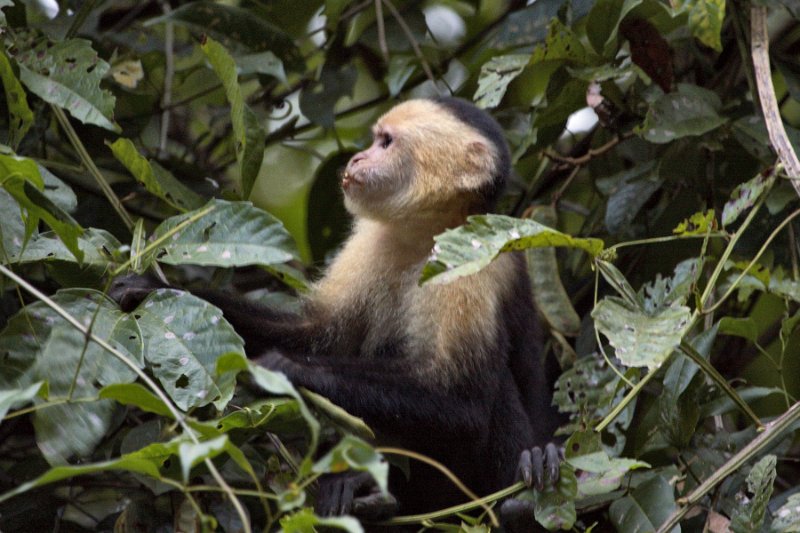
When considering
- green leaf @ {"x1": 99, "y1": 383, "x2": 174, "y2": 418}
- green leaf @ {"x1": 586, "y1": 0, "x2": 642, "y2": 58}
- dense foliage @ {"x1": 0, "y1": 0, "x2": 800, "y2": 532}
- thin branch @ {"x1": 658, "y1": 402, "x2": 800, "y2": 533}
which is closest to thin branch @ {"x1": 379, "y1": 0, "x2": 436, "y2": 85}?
dense foliage @ {"x1": 0, "y1": 0, "x2": 800, "y2": 532}

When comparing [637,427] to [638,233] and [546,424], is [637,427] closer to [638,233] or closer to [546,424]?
[546,424]

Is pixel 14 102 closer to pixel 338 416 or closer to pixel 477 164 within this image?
pixel 338 416

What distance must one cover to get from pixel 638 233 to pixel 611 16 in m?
0.96

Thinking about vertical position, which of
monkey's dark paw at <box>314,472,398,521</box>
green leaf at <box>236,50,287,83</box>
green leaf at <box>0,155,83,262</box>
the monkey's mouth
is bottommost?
monkey's dark paw at <box>314,472,398,521</box>

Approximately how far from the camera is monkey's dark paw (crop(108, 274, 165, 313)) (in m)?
3.30

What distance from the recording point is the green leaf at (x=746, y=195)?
3.16 m

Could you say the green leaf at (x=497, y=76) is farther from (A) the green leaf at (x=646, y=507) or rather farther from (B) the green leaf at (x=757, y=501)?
(B) the green leaf at (x=757, y=501)

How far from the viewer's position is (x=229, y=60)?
3422mm

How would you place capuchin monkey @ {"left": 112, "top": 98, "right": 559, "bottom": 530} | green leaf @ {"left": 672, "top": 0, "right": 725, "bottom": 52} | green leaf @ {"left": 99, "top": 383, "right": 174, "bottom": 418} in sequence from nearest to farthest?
green leaf @ {"left": 99, "top": 383, "right": 174, "bottom": 418} < capuchin monkey @ {"left": 112, "top": 98, "right": 559, "bottom": 530} < green leaf @ {"left": 672, "top": 0, "right": 725, "bottom": 52}

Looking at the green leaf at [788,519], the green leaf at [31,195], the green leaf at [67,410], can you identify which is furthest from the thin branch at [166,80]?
the green leaf at [788,519]

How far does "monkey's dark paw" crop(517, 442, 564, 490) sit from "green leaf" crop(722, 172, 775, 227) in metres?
0.89

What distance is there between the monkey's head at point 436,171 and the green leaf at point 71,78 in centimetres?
108

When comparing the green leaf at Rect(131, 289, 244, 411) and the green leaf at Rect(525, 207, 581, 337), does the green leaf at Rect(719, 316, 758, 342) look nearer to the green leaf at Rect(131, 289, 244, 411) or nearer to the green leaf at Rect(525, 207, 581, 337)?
the green leaf at Rect(525, 207, 581, 337)

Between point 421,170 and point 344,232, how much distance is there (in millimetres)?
784
